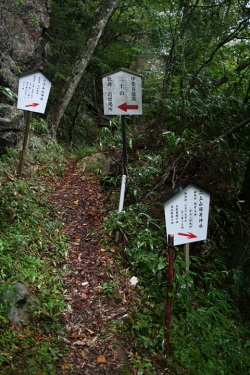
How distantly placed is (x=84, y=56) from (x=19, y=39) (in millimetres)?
1800

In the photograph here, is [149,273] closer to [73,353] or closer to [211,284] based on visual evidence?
[211,284]

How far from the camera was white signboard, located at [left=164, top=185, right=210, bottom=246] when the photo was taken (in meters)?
3.77

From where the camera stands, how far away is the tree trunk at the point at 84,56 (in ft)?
29.9

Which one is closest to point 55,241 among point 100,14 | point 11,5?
point 11,5

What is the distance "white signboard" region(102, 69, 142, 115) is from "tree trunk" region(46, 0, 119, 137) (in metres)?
4.39

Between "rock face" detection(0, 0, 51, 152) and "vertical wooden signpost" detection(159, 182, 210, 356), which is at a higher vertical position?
"rock face" detection(0, 0, 51, 152)

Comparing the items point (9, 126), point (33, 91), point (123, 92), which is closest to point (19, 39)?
point (9, 126)

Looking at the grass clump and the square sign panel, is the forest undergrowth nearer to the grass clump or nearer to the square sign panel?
the grass clump

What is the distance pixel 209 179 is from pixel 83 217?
2.32 m

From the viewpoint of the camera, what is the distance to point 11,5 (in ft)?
26.5

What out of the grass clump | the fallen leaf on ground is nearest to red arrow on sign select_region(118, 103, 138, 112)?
the grass clump

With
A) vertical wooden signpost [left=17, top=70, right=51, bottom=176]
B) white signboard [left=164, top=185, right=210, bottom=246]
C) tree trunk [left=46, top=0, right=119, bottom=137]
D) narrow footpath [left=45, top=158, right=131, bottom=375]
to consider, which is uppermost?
tree trunk [left=46, top=0, right=119, bottom=137]

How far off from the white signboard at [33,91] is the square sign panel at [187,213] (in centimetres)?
349

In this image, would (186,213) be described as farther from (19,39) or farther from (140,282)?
(19,39)
